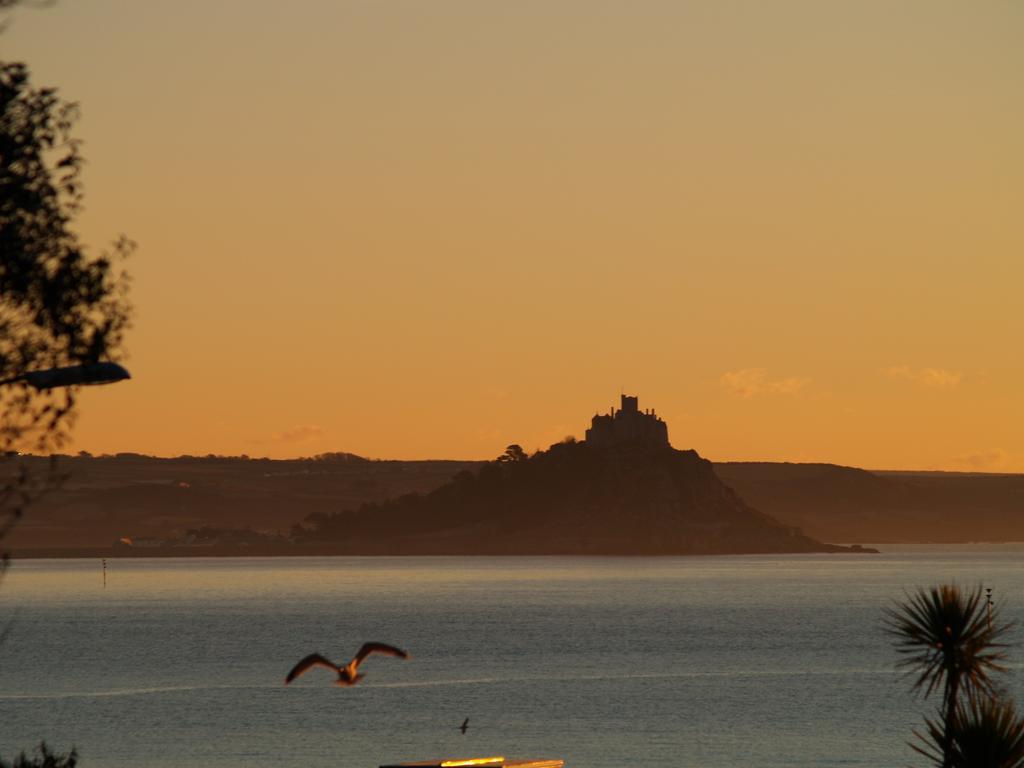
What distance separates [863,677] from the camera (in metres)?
142

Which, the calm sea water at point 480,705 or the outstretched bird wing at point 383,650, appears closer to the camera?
the outstretched bird wing at point 383,650

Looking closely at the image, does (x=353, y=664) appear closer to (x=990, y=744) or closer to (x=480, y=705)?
(x=990, y=744)

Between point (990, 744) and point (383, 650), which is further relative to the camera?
point (990, 744)

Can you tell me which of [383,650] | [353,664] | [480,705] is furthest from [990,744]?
[480,705]

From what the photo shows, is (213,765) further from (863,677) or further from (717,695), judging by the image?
(863,677)

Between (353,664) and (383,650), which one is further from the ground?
(383,650)

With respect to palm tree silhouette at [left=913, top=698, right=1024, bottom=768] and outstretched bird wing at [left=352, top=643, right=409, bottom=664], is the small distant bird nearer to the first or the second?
outstretched bird wing at [left=352, top=643, right=409, bottom=664]

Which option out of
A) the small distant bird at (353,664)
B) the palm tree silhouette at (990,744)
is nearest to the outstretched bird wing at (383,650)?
the small distant bird at (353,664)

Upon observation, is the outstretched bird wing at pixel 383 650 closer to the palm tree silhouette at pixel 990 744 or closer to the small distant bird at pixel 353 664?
the small distant bird at pixel 353 664

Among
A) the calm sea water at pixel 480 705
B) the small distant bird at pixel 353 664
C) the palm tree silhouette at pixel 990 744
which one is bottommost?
the calm sea water at pixel 480 705

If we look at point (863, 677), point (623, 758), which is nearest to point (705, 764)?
point (623, 758)

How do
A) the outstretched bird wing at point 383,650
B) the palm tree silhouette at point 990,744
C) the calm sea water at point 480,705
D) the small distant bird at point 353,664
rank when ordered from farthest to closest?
the calm sea water at point 480,705, the palm tree silhouette at point 990,744, the small distant bird at point 353,664, the outstretched bird wing at point 383,650

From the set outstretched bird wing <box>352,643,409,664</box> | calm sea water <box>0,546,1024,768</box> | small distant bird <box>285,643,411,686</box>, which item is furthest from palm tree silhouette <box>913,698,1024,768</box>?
calm sea water <box>0,546,1024,768</box>

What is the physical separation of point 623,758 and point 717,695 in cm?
3455
